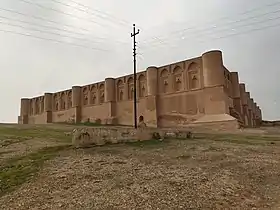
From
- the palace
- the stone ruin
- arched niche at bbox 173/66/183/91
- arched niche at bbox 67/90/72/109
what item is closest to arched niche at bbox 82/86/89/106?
the palace

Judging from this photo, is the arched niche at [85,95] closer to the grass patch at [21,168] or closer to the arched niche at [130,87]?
the arched niche at [130,87]

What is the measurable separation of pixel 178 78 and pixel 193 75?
2150mm

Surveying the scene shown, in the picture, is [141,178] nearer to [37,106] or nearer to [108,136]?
[108,136]

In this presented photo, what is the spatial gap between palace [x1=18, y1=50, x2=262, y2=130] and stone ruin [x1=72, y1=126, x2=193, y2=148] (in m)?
16.4

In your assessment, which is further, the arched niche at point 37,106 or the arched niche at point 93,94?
the arched niche at point 37,106

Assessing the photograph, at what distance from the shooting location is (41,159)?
12.8 m

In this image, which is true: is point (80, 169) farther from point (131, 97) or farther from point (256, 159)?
point (131, 97)

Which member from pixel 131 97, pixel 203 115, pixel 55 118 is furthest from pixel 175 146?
pixel 55 118

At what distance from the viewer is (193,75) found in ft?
121

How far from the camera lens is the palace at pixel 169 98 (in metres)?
34.1

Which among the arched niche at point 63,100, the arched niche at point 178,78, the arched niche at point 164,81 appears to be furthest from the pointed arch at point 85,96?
the arched niche at point 178,78

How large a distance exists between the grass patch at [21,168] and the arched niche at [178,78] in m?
24.9

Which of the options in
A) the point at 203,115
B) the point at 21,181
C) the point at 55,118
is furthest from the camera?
the point at 55,118

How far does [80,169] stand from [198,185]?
4046 millimetres
